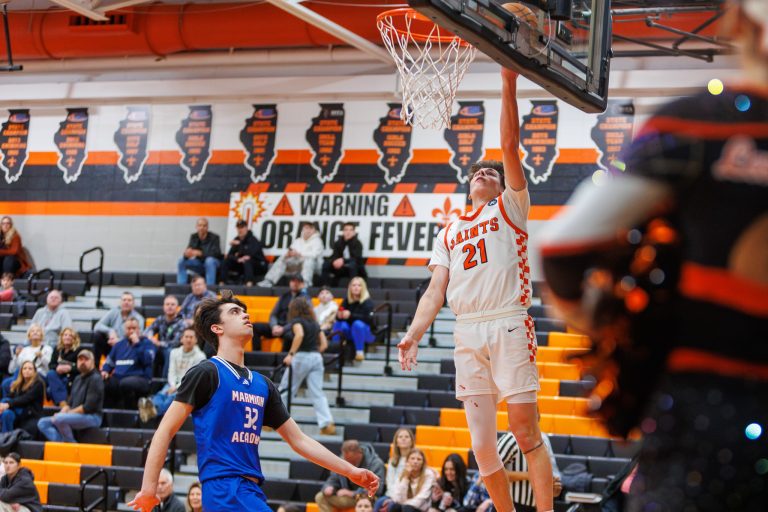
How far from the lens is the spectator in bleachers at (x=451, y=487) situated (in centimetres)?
1096

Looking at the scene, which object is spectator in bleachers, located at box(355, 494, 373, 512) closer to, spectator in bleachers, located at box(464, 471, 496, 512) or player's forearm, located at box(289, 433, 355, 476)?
spectator in bleachers, located at box(464, 471, 496, 512)

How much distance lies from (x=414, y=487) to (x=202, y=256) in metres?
8.89

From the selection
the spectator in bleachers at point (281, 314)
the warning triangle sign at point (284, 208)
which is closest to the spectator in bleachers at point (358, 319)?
the spectator in bleachers at point (281, 314)

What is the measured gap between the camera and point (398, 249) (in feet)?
63.7

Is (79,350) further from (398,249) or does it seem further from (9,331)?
(398,249)

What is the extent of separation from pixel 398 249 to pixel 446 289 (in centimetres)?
1286

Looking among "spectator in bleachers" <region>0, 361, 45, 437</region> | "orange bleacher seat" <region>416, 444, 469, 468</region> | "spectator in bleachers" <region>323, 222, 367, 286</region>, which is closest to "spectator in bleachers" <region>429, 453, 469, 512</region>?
"orange bleacher seat" <region>416, 444, 469, 468</region>

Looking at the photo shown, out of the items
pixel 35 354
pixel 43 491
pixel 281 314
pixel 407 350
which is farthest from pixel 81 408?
pixel 407 350

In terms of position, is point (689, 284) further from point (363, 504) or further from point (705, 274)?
point (363, 504)

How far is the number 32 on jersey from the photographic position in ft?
20.4

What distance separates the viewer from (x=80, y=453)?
1455 centimetres

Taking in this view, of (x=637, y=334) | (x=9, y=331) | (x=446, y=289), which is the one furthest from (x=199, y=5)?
(x=637, y=334)

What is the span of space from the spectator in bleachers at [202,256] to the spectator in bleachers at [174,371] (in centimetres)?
399

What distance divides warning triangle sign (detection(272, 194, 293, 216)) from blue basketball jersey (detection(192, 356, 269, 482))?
1403 cm
